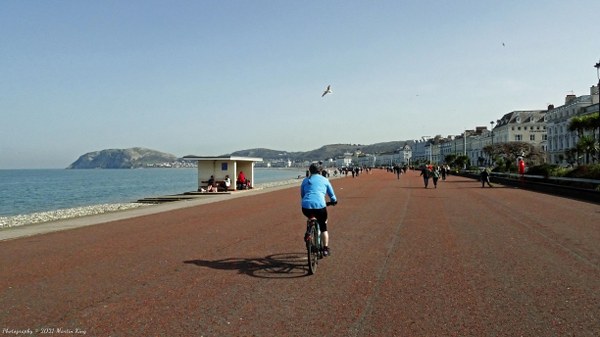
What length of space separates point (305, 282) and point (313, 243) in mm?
836

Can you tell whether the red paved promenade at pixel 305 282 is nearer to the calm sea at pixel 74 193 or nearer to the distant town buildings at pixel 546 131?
the calm sea at pixel 74 193

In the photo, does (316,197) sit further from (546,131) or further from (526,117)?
(526,117)

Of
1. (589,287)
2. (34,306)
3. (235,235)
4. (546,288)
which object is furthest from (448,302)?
(235,235)

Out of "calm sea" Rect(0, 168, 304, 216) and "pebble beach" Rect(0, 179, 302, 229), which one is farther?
"calm sea" Rect(0, 168, 304, 216)

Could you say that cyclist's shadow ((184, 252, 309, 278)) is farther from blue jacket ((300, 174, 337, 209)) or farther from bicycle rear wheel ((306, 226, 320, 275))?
blue jacket ((300, 174, 337, 209))

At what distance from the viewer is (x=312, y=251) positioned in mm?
7453

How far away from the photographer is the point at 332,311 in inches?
216

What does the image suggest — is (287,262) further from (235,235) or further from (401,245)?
(235,235)

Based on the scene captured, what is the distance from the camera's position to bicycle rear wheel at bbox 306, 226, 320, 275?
7282 mm

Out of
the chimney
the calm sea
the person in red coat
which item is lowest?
the calm sea

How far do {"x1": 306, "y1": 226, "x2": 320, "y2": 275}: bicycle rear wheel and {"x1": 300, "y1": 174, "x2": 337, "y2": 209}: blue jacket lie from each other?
0.37 metres

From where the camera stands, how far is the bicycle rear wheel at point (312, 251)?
728cm

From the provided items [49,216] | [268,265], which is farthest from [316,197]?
[49,216]

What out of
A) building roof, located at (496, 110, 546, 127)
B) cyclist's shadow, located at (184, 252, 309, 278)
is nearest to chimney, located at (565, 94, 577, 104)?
building roof, located at (496, 110, 546, 127)
